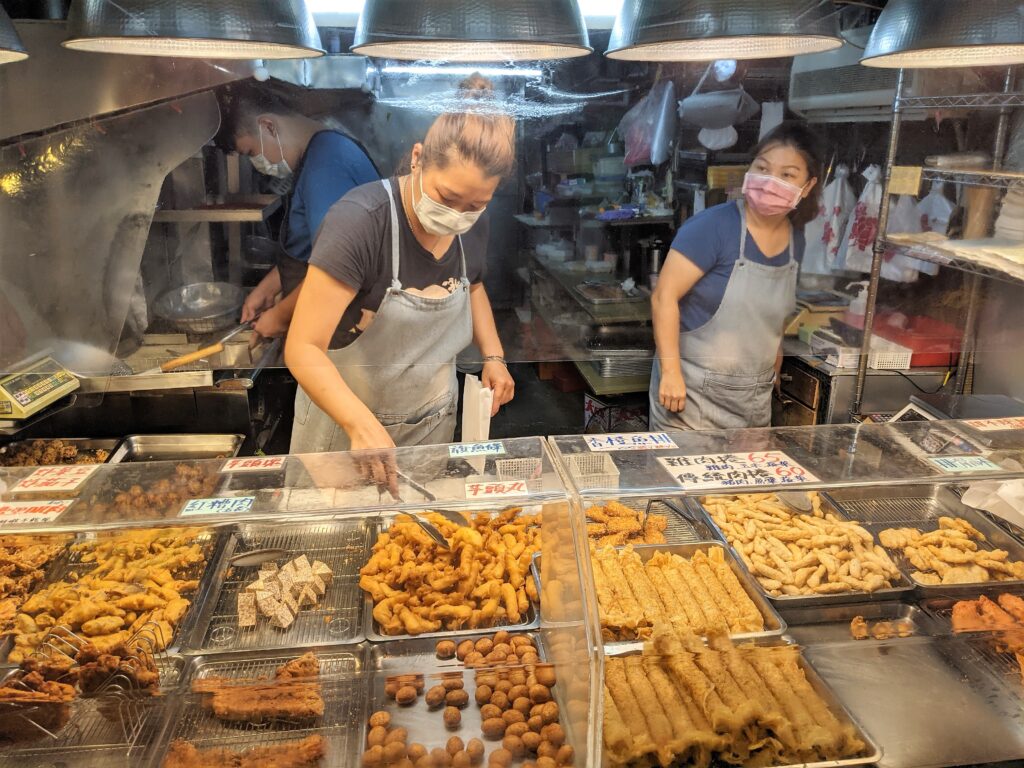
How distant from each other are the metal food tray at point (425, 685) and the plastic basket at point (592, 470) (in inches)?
15.2

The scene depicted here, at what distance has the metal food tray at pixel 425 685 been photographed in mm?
1620

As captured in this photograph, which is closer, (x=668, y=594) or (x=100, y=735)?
(x=100, y=735)

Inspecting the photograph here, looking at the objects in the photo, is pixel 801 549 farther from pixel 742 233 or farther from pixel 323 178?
pixel 323 178

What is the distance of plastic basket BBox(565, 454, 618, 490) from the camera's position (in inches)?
70.8

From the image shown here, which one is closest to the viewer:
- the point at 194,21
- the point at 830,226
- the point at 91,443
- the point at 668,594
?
the point at 194,21

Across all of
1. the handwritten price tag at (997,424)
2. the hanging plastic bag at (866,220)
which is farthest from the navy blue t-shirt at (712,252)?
the handwritten price tag at (997,424)

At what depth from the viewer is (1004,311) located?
3.50m

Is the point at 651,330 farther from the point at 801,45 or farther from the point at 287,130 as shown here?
the point at 287,130

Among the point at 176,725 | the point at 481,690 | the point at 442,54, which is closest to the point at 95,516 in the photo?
the point at 176,725

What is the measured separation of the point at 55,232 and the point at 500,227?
1.66 meters

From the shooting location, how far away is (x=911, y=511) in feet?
7.47

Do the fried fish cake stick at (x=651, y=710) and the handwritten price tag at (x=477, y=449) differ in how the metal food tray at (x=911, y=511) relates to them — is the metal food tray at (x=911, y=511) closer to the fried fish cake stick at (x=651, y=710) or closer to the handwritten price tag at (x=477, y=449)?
the fried fish cake stick at (x=651, y=710)

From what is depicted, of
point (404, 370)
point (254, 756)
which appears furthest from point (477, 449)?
point (404, 370)

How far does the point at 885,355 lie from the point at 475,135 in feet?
6.81
